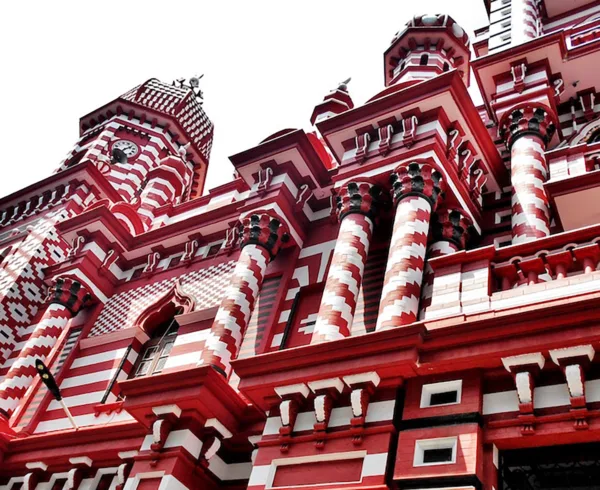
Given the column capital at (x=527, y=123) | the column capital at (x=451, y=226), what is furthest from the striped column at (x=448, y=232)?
the column capital at (x=527, y=123)

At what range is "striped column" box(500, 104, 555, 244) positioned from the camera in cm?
1019

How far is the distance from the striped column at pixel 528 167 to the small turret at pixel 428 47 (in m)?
4.40

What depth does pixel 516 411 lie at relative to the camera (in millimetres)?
6852

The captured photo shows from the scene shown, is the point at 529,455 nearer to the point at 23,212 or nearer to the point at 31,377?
the point at 31,377

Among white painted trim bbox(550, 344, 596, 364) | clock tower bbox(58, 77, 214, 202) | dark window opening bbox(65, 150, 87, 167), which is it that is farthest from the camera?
dark window opening bbox(65, 150, 87, 167)

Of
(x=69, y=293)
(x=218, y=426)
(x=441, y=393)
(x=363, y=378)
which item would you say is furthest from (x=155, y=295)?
(x=441, y=393)

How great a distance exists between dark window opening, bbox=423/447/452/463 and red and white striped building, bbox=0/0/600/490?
0.08 feet

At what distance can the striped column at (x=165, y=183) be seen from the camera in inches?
888

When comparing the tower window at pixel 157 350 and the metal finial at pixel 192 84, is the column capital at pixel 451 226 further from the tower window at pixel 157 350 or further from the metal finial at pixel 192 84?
the metal finial at pixel 192 84

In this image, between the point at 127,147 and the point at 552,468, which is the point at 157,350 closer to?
the point at 552,468

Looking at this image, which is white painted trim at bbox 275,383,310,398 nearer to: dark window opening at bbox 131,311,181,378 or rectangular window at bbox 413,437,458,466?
rectangular window at bbox 413,437,458,466

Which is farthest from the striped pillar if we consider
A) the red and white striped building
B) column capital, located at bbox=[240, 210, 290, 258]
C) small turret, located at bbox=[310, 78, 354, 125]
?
column capital, located at bbox=[240, 210, 290, 258]

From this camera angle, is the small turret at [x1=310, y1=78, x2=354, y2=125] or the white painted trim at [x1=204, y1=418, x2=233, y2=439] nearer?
the white painted trim at [x1=204, y1=418, x2=233, y2=439]

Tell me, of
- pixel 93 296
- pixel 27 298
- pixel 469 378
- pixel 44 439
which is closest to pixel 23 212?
pixel 27 298
